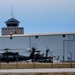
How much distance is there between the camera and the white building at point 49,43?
71750 millimetres

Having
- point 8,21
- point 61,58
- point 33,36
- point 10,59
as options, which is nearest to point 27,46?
point 33,36

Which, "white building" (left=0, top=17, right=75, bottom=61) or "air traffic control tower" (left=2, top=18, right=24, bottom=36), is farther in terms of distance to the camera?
"air traffic control tower" (left=2, top=18, right=24, bottom=36)

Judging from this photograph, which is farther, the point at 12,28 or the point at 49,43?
the point at 12,28

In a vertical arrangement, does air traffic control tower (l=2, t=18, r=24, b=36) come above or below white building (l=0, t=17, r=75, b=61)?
above

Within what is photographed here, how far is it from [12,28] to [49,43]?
3887 centimetres

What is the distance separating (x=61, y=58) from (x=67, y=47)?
268 cm

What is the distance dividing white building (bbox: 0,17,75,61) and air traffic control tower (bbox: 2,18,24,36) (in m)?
28.4

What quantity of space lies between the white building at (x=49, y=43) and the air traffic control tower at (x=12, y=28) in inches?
1117

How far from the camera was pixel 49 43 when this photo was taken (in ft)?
243

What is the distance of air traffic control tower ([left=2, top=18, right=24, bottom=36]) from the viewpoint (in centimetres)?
10712

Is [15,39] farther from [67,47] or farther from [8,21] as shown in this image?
[8,21]

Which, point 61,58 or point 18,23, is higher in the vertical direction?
point 18,23

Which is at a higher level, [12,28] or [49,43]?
[12,28]

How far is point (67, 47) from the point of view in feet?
236
